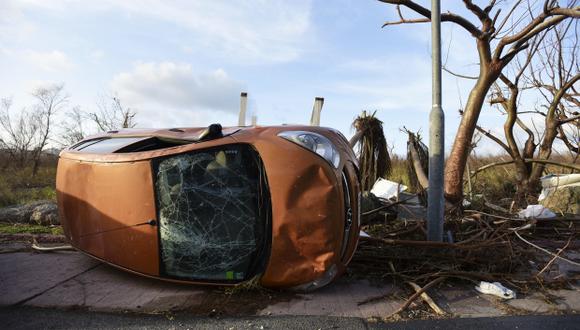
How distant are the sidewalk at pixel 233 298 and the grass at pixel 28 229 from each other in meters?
2.53

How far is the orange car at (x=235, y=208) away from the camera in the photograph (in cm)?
335

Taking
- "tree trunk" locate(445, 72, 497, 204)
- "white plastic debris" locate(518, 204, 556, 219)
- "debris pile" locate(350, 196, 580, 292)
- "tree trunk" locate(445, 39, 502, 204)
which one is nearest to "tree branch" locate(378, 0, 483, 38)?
"tree trunk" locate(445, 39, 502, 204)

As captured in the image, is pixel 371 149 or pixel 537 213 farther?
pixel 371 149

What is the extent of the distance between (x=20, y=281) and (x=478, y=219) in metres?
5.37

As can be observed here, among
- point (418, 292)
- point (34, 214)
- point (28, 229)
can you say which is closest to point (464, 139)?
point (418, 292)

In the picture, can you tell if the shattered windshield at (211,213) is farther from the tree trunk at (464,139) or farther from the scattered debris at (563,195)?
the scattered debris at (563,195)

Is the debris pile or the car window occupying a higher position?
the car window

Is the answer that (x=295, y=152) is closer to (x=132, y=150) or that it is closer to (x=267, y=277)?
(x=267, y=277)

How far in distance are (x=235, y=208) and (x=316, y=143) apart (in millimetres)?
831

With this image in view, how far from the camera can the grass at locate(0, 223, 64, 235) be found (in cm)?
641

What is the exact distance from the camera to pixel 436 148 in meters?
4.94

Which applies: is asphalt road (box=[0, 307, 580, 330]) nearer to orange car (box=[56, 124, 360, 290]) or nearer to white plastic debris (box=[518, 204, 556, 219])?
orange car (box=[56, 124, 360, 290])

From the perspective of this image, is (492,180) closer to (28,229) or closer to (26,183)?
(28,229)

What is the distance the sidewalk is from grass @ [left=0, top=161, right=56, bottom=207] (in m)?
7.71
